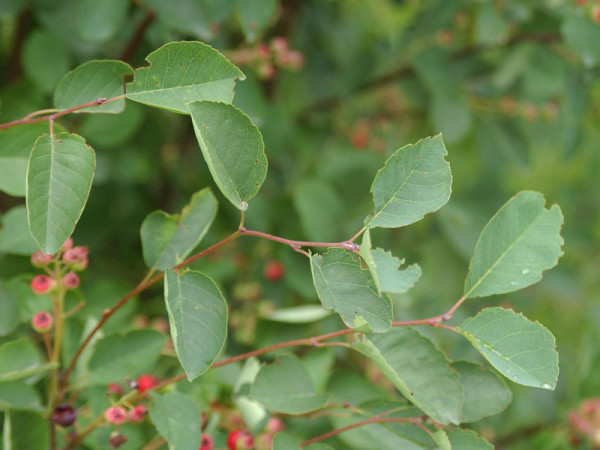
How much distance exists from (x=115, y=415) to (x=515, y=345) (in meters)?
0.47

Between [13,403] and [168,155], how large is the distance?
3.41ft

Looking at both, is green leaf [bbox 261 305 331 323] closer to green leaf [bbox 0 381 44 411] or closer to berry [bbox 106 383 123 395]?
berry [bbox 106 383 123 395]

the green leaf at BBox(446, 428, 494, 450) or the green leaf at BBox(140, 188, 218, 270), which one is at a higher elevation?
the green leaf at BBox(140, 188, 218, 270)

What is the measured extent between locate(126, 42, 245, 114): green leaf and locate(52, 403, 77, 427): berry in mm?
403

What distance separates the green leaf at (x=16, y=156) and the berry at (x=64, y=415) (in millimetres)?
281

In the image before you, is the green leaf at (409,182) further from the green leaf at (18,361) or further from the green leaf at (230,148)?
the green leaf at (18,361)

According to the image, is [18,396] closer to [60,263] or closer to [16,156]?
[60,263]

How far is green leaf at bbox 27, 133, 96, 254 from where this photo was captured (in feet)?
2.23

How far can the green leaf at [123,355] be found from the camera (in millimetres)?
912

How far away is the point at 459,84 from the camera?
170 centimetres

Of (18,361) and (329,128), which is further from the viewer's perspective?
(329,128)

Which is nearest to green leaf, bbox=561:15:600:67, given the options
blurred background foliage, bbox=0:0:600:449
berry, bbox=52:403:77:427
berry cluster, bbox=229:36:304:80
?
blurred background foliage, bbox=0:0:600:449

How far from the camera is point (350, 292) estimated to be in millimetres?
682

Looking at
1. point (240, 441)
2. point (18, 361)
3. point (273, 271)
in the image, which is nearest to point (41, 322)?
point (18, 361)
